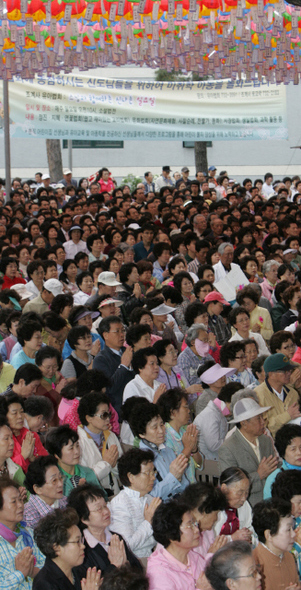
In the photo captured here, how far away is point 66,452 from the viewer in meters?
4.38

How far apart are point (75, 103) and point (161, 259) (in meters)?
4.80

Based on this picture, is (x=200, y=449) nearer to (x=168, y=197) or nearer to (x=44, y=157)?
(x=168, y=197)

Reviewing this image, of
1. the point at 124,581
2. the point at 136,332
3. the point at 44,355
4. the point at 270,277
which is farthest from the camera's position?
the point at 270,277

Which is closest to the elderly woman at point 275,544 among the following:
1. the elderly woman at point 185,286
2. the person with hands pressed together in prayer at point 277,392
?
the person with hands pressed together in prayer at point 277,392

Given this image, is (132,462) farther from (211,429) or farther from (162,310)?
(162,310)

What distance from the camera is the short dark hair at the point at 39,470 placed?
13.3 feet

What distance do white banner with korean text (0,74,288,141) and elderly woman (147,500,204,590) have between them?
9.48 metres

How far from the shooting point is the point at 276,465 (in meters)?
4.86

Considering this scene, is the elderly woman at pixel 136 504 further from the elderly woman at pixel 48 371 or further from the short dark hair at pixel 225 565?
the elderly woman at pixel 48 371

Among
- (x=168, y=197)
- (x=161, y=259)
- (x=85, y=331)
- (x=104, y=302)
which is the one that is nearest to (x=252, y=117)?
(x=168, y=197)

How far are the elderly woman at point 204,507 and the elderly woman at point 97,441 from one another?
0.87m

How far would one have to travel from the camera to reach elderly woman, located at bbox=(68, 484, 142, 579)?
369 cm

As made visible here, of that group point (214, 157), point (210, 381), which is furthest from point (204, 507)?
point (214, 157)

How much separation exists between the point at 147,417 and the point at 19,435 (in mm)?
758
